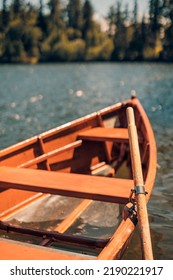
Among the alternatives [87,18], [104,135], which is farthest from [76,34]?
[104,135]

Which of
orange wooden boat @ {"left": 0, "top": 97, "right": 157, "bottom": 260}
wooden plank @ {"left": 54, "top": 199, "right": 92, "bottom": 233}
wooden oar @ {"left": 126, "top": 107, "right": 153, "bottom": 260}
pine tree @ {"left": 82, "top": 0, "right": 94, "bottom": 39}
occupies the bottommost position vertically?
wooden plank @ {"left": 54, "top": 199, "right": 92, "bottom": 233}

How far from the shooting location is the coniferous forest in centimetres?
11206

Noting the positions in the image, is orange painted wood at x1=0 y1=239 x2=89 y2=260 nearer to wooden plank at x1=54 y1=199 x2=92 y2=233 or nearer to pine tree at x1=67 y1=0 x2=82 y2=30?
wooden plank at x1=54 y1=199 x2=92 y2=233

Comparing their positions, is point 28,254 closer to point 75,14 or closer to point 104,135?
point 104,135

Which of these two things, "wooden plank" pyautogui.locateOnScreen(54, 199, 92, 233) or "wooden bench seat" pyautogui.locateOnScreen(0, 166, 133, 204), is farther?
"wooden plank" pyautogui.locateOnScreen(54, 199, 92, 233)

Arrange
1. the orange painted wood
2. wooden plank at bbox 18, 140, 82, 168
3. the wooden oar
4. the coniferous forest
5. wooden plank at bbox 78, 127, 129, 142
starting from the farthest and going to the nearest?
the coniferous forest
wooden plank at bbox 78, 127, 129, 142
wooden plank at bbox 18, 140, 82, 168
the orange painted wood
the wooden oar

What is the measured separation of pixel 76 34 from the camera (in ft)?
417

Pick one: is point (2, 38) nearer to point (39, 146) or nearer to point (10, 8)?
point (10, 8)

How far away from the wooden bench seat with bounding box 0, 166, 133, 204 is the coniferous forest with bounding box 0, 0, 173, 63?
104346 millimetres

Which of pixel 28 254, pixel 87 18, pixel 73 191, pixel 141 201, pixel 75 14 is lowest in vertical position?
pixel 28 254

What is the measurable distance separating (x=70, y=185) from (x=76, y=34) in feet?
412

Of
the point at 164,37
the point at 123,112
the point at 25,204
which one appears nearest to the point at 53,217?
the point at 25,204

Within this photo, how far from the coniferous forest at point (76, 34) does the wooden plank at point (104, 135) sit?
326ft

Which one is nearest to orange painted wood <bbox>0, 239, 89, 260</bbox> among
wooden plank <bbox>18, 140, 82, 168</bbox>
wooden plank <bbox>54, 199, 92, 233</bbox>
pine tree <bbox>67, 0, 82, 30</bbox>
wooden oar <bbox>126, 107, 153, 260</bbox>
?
wooden oar <bbox>126, 107, 153, 260</bbox>
